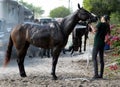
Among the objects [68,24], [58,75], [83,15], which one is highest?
[83,15]

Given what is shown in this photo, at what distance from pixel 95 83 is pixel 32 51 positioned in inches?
319

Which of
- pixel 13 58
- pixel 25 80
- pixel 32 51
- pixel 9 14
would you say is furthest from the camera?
pixel 9 14

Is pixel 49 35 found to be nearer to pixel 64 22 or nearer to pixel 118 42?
pixel 64 22

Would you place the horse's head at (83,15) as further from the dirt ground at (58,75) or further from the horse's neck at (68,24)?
the dirt ground at (58,75)

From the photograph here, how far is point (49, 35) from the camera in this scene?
1154 cm

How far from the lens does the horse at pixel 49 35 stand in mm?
11445

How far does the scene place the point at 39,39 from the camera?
11680 millimetres

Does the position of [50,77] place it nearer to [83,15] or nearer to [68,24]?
[68,24]

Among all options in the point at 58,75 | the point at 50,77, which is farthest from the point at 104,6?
the point at 50,77

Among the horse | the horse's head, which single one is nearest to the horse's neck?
the horse

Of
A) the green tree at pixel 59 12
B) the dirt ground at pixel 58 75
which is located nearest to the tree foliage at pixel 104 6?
the dirt ground at pixel 58 75

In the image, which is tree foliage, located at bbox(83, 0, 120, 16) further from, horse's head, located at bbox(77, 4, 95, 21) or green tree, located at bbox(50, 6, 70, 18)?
green tree, located at bbox(50, 6, 70, 18)

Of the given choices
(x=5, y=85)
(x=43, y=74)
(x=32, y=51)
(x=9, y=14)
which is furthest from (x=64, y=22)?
(x=9, y=14)

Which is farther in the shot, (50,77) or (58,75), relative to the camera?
(58,75)
